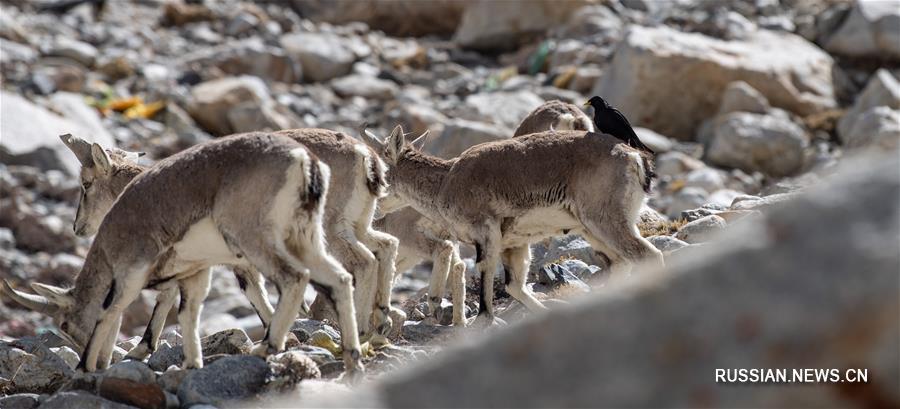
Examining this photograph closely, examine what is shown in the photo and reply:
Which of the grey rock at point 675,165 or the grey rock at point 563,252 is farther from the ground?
the grey rock at point 563,252

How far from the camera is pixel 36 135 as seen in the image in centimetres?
3178

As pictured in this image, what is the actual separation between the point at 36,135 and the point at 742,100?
55.6 ft

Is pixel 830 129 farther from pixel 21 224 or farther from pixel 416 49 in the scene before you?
pixel 21 224

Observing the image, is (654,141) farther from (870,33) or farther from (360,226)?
(360,226)

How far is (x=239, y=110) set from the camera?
34.8 meters

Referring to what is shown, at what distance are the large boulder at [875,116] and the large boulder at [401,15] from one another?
16.1 metres

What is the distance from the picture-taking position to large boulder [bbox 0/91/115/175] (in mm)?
31719

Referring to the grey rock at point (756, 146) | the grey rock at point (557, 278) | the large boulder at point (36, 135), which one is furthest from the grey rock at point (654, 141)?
the grey rock at point (557, 278)

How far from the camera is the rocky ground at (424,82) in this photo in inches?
1161

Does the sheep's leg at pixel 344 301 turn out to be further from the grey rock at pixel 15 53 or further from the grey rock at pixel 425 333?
the grey rock at pixel 15 53

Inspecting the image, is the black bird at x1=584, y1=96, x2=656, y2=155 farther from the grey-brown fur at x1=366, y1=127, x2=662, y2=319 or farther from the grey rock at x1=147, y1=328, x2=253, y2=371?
the grey rock at x1=147, y1=328, x2=253, y2=371

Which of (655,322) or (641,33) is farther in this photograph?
(641,33)

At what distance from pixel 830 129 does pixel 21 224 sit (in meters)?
19.7

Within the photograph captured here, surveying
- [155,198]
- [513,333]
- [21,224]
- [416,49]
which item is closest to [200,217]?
[155,198]
